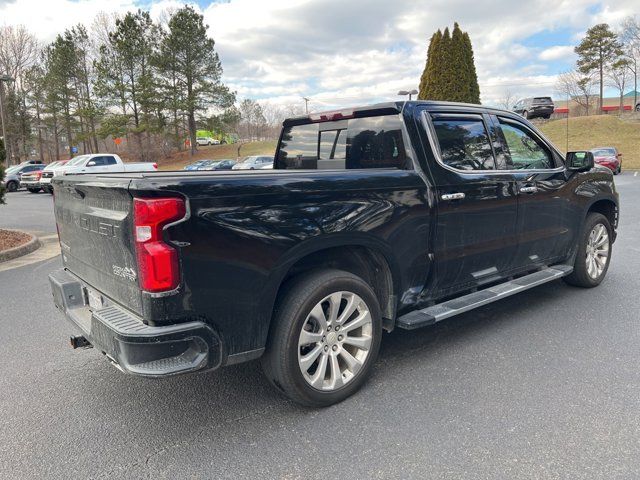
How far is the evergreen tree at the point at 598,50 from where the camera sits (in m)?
45.9

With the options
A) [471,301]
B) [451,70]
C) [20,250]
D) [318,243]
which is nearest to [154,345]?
[318,243]

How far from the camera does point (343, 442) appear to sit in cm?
266

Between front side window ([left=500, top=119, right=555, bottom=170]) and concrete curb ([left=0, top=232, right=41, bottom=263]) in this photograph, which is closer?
front side window ([left=500, top=119, right=555, bottom=170])

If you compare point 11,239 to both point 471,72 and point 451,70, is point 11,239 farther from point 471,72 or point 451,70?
point 471,72

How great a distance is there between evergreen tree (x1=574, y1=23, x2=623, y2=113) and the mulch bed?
53246mm

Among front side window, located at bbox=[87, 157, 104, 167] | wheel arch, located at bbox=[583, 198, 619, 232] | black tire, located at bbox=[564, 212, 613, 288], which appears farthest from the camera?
front side window, located at bbox=[87, 157, 104, 167]

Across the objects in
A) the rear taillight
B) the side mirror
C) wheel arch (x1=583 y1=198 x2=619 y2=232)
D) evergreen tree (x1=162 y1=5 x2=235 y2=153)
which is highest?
evergreen tree (x1=162 y1=5 x2=235 y2=153)

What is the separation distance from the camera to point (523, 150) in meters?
4.43

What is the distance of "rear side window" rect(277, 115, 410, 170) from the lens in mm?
3572

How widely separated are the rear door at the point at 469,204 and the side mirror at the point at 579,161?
1.12m

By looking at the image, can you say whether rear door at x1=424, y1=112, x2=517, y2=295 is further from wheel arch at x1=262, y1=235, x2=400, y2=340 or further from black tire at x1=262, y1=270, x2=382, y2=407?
black tire at x1=262, y1=270, x2=382, y2=407

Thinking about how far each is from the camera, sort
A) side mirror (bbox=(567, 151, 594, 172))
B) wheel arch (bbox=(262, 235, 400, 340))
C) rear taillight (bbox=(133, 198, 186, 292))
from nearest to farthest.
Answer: rear taillight (bbox=(133, 198, 186, 292))
wheel arch (bbox=(262, 235, 400, 340))
side mirror (bbox=(567, 151, 594, 172))

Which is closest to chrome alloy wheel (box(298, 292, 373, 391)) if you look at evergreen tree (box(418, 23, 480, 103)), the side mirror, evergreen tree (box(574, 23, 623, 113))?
the side mirror

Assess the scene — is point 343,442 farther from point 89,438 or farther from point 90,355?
point 90,355
